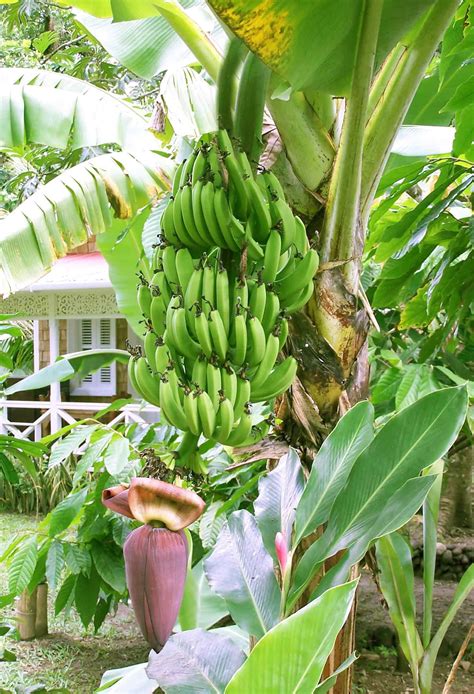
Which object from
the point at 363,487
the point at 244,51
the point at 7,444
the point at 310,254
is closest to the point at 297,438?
the point at 363,487

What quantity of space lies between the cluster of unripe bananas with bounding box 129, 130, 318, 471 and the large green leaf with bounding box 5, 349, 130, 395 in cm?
94

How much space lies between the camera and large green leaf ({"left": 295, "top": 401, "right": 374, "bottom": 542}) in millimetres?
978

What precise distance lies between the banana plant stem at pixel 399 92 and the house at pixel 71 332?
15.6ft

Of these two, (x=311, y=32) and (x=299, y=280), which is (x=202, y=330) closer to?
(x=299, y=280)

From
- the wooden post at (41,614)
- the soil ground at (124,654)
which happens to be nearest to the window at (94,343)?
the soil ground at (124,654)

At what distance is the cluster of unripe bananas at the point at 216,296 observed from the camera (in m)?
0.84

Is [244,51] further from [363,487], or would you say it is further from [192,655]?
[192,655]

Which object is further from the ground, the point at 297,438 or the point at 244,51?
the point at 244,51

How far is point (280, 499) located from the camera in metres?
1.10

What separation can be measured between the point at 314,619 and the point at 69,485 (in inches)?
254

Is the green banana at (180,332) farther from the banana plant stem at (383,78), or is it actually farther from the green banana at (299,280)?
the banana plant stem at (383,78)

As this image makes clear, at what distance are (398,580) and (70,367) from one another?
101 cm

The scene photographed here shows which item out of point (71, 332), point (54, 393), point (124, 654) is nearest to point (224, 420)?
point (124, 654)

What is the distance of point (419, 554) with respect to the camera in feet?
15.2
